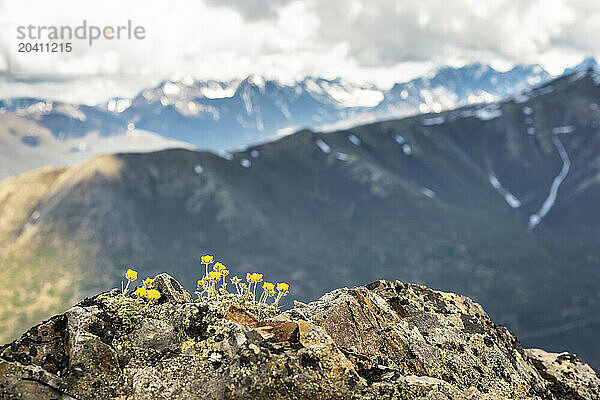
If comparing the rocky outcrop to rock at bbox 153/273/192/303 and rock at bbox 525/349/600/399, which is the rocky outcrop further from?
rock at bbox 525/349/600/399

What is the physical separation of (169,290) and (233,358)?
3.09 m

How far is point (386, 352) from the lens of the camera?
991 centimetres

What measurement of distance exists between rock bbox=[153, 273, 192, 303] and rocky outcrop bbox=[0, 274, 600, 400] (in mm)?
29

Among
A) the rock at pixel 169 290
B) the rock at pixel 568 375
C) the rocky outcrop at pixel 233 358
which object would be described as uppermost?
the rocky outcrop at pixel 233 358

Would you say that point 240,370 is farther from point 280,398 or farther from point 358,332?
point 358,332

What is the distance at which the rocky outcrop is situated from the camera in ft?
23.2

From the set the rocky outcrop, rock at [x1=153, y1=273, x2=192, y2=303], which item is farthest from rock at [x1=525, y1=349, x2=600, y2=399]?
rock at [x1=153, y1=273, x2=192, y2=303]

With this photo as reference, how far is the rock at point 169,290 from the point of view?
971cm

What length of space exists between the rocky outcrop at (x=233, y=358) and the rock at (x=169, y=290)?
0.03m

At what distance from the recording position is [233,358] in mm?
7301

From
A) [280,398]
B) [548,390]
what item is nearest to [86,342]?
[280,398]

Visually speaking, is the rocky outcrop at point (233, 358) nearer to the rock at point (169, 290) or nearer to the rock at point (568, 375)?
the rock at point (169, 290)

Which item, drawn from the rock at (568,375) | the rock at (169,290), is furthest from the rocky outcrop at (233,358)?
the rock at (568,375)

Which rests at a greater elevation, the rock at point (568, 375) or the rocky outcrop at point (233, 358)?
the rocky outcrop at point (233, 358)
